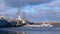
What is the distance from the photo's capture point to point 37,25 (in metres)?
105

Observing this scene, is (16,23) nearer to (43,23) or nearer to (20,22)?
(20,22)

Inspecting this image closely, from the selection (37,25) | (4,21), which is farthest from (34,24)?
(4,21)

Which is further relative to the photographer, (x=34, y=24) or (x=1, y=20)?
(x=1, y=20)

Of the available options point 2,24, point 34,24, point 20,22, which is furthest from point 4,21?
point 34,24

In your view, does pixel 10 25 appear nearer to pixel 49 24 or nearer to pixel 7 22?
pixel 7 22

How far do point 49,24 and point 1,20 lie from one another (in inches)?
1054

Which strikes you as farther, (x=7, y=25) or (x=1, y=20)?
(x=1, y=20)

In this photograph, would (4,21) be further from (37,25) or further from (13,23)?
(37,25)

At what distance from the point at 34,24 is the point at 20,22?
7.36 m

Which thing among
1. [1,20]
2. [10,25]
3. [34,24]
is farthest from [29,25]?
[1,20]

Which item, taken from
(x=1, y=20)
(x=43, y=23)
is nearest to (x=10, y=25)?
(x=1, y=20)

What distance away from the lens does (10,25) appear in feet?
342

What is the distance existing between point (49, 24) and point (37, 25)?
6759mm

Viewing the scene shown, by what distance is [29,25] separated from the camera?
102 m
